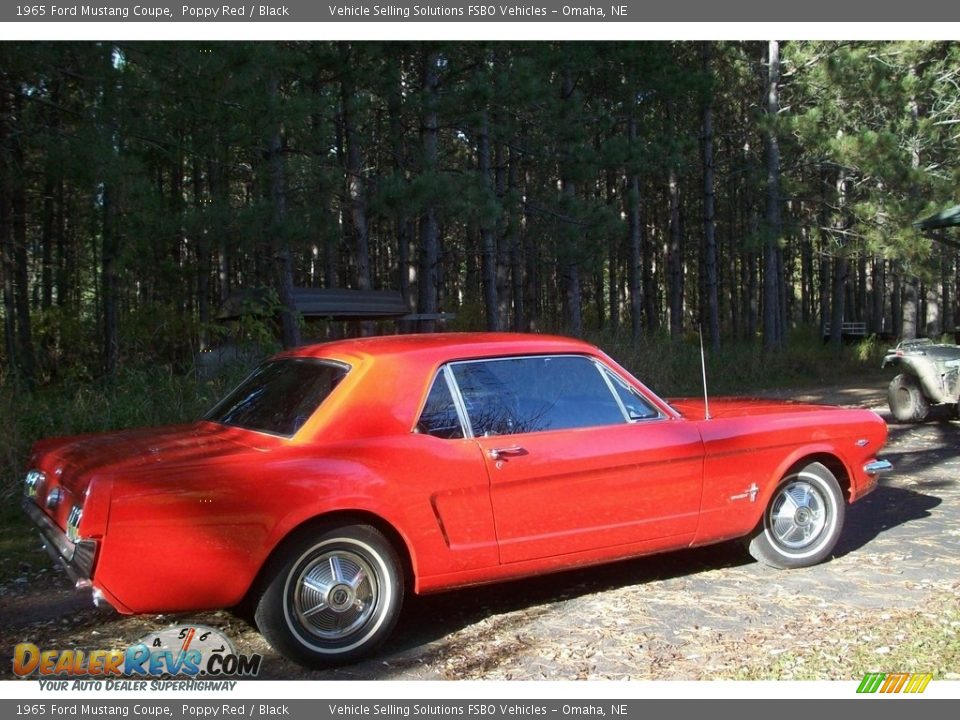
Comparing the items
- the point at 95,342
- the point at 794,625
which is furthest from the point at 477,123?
the point at 794,625

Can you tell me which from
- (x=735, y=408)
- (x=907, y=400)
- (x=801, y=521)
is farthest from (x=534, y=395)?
(x=907, y=400)

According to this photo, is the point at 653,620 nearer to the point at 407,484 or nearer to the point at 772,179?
the point at 407,484

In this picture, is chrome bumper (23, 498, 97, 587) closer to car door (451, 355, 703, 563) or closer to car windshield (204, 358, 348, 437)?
car windshield (204, 358, 348, 437)

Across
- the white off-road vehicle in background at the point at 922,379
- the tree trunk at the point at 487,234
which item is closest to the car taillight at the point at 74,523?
the white off-road vehicle in background at the point at 922,379

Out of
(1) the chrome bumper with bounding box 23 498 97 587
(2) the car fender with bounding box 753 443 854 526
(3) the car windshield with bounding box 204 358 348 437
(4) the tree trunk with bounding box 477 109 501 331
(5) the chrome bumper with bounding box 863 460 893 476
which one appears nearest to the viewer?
(1) the chrome bumper with bounding box 23 498 97 587

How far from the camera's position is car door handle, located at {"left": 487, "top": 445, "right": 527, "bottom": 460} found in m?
4.47

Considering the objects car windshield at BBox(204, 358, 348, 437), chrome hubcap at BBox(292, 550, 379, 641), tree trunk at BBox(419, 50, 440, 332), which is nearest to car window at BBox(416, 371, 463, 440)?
car windshield at BBox(204, 358, 348, 437)

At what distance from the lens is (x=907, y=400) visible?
41.4ft

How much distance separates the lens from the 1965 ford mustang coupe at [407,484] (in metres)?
3.78

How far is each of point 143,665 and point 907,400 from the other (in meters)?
11.6

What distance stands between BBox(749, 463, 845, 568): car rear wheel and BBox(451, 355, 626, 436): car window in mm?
1303

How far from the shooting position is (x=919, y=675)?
3.82 meters

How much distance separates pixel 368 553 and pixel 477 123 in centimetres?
1309

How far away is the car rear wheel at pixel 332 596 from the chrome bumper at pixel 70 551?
0.74m
